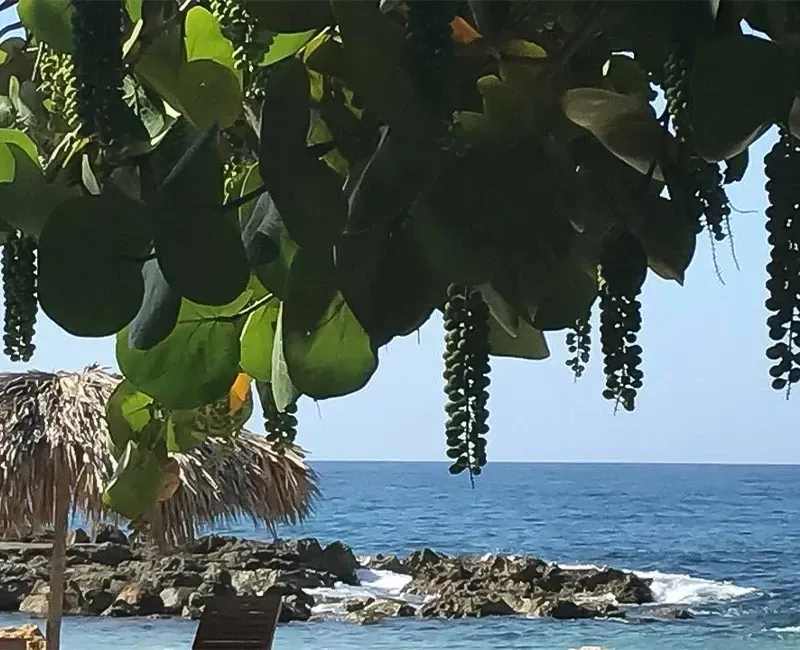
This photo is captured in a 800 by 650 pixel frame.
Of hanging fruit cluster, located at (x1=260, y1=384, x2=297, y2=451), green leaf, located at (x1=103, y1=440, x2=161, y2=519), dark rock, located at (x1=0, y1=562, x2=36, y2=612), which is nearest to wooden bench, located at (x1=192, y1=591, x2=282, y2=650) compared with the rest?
green leaf, located at (x1=103, y1=440, x2=161, y2=519)

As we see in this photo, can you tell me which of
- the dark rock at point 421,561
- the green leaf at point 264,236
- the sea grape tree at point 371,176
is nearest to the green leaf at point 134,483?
the sea grape tree at point 371,176

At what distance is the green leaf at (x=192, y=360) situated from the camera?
47cm

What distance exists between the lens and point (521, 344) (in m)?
0.53

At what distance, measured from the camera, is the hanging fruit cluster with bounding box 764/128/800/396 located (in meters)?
0.39

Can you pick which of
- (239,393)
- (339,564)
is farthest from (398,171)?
(339,564)

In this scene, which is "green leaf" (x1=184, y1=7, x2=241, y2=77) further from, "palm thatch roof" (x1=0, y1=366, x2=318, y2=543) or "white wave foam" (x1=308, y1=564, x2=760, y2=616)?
"white wave foam" (x1=308, y1=564, x2=760, y2=616)

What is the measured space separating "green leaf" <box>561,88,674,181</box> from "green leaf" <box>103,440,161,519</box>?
1.01ft

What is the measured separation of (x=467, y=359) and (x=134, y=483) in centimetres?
27

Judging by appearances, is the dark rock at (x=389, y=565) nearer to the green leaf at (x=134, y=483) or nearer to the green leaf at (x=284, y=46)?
the green leaf at (x=134, y=483)

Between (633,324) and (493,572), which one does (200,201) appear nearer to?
(633,324)

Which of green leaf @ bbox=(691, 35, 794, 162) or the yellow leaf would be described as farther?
the yellow leaf

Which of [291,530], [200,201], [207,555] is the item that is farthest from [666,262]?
[291,530]

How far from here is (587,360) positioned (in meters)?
0.56

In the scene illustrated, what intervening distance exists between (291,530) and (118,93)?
19.1 metres
